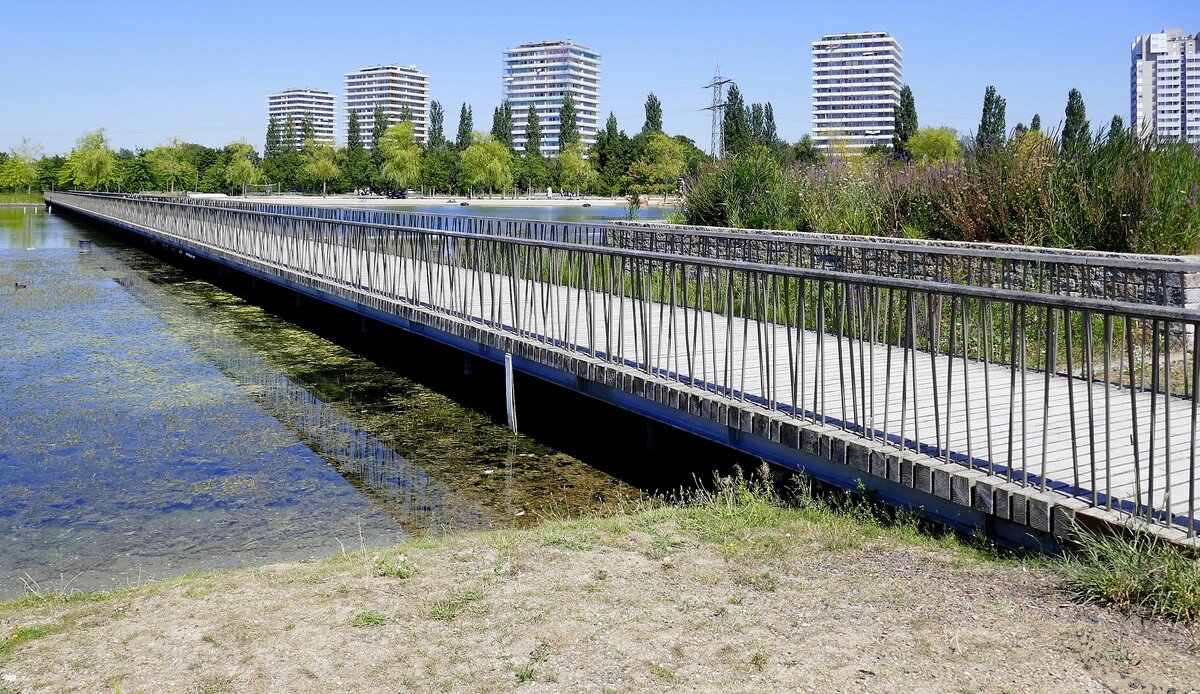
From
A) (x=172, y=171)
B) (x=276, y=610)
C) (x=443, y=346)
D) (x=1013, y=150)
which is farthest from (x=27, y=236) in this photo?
(x=172, y=171)

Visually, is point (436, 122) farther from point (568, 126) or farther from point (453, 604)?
point (453, 604)

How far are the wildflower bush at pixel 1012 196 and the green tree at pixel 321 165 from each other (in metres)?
114

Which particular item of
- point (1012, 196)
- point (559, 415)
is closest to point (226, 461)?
point (559, 415)

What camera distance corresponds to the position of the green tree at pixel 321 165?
12719 centimetres

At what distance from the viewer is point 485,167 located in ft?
378

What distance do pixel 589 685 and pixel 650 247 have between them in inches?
560

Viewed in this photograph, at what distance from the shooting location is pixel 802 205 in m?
19.2

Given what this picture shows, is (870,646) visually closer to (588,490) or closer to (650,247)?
(588,490)

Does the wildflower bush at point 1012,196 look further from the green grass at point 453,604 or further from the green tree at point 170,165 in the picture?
the green tree at point 170,165

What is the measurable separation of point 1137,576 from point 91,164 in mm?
122581

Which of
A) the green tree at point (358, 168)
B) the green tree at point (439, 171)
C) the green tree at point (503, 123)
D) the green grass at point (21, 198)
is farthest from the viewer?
the green tree at point (503, 123)

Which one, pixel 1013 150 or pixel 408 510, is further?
pixel 1013 150

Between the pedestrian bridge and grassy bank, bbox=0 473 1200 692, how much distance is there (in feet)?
1.65

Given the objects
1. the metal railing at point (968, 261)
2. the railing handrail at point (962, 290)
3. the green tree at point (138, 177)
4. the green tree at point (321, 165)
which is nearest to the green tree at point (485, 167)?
the green tree at point (321, 165)
